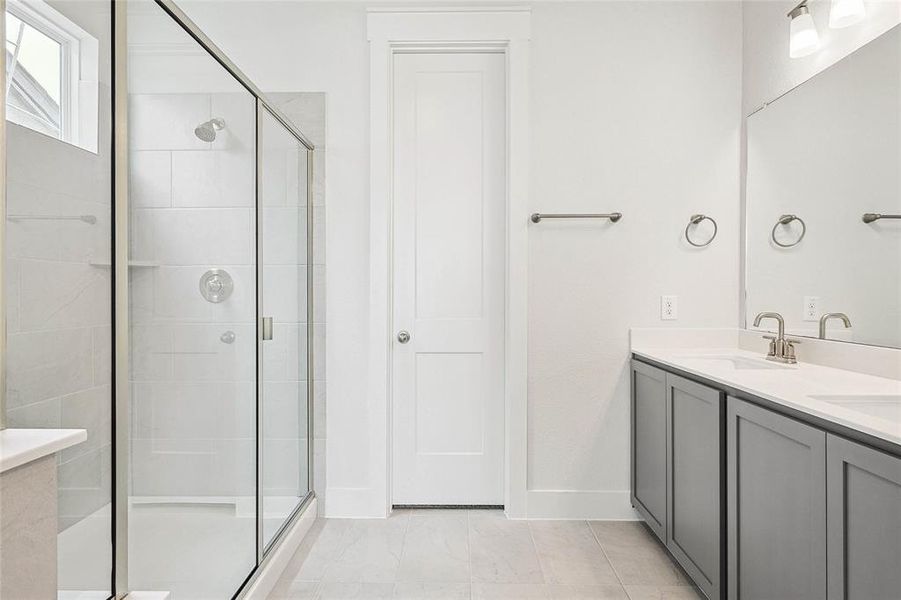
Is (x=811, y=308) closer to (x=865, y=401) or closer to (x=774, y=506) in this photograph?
(x=865, y=401)

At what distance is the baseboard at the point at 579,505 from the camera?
9.28 ft

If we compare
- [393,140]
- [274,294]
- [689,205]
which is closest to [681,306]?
[689,205]

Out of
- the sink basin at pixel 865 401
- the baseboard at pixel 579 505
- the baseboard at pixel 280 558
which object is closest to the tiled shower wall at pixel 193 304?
the baseboard at pixel 280 558

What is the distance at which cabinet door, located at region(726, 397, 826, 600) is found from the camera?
1.37 meters

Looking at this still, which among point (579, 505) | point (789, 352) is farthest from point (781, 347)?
point (579, 505)

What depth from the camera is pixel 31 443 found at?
0.95 m

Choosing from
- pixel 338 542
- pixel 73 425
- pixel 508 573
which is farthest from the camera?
pixel 338 542

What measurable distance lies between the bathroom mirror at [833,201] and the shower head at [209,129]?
2111mm

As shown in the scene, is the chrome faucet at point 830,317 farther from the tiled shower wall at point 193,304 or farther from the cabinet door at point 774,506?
the tiled shower wall at point 193,304

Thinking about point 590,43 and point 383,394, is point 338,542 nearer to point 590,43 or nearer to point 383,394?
point 383,394

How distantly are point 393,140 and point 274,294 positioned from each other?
1.06 metres

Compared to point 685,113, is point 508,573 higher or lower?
lower

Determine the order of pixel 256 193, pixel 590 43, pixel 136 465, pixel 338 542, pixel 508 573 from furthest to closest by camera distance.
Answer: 1. pixel 590 43
2. pixel 338 542
3. pixel 508 573
4. pixel 256 193
5. pixel 136 465

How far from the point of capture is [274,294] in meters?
2.29
